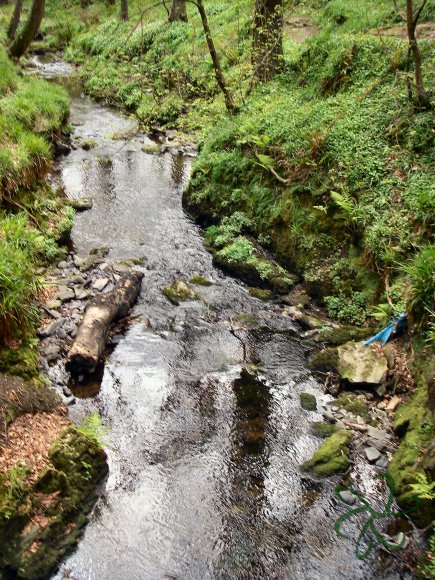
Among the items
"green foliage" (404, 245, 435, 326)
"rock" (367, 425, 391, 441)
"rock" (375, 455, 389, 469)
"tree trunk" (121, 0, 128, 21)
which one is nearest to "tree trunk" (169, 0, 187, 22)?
"tree trunk" (121, 0, 128, 21)

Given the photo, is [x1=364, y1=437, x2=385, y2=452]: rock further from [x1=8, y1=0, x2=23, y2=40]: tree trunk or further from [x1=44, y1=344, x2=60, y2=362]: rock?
→ [x1=8, y1=0, x2=23, y2=40]: tree trunk

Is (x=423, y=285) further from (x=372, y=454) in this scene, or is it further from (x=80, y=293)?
(x=80, y=293)

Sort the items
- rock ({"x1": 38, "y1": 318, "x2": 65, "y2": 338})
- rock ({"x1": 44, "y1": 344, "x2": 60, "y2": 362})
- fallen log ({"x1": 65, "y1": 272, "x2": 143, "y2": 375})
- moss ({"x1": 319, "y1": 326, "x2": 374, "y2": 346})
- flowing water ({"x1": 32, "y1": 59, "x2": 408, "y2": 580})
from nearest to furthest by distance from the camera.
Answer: flowing water ({"x1": 32, "y1": 59, "x2": 408, "y2": 580}) → fallen log ({"x1": 65, "y1": 272, "x2": 143, "y2": 375}) → rock ({"x1": 44, "y1": 344, "x2": 60, "y2": 362}) → rock ({"x1": 38, "y1": 318, "x2": 65, "y2": 338}) → moss ({"x1": 319, "y1": 326, "x2": 374, "y2": 346})

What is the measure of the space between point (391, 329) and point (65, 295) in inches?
243

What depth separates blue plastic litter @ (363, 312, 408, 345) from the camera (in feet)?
23.9

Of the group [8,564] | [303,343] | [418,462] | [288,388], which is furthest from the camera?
[303,343]

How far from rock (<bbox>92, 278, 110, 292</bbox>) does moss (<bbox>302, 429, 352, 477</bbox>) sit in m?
5.36

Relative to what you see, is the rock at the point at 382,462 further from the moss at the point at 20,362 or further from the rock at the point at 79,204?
the rock at the point at 79,204

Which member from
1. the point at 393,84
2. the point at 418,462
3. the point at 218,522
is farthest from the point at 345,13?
the point at 218,522

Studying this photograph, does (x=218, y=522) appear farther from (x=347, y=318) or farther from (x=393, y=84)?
(x=393, y=84)

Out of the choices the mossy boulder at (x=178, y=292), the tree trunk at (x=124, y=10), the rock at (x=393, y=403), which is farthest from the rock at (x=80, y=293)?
the tree trunk at (x=124, y=10)

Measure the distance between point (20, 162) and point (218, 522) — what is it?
371 inches

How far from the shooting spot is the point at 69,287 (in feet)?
29.9

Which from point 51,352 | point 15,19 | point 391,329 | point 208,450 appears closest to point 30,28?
point 15,19
